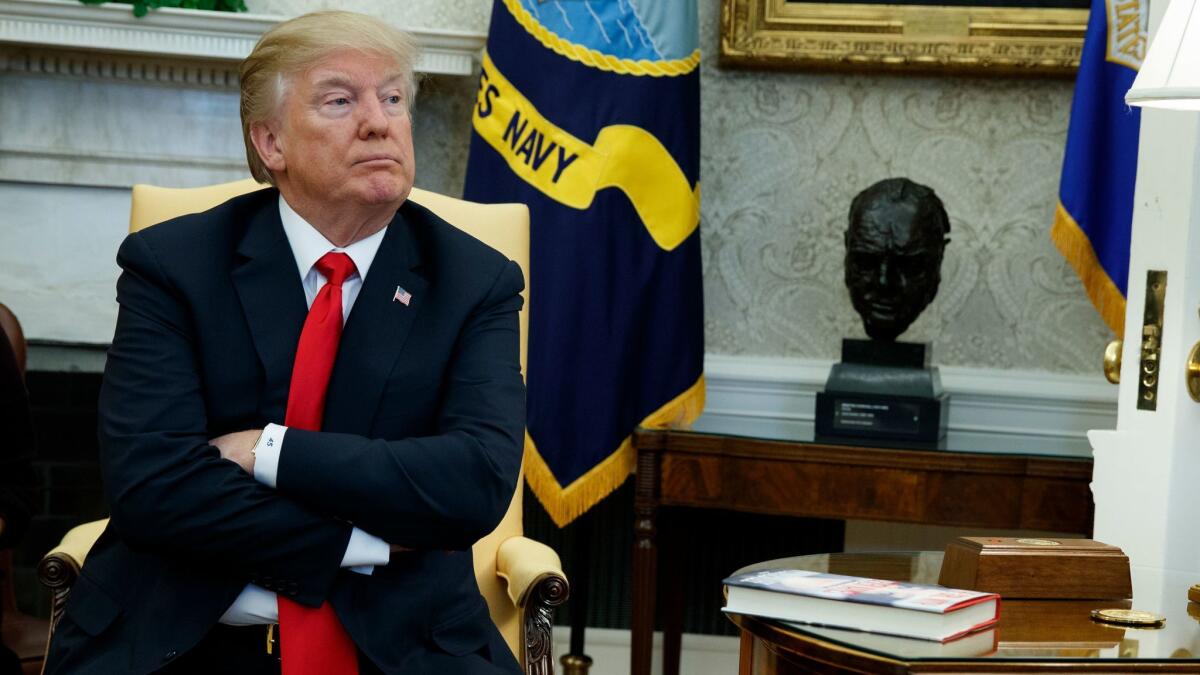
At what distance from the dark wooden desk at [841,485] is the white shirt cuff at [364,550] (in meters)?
1.38

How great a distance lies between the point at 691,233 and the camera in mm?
3219

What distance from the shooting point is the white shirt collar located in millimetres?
1850

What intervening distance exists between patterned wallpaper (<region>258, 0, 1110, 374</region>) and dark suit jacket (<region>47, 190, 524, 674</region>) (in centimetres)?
175

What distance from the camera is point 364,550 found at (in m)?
1.70

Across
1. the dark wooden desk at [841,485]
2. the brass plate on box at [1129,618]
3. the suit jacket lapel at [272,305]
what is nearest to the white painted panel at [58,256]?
the dark wooden desk at [841,485]

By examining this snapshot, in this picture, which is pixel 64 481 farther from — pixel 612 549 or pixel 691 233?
pixel 691 233

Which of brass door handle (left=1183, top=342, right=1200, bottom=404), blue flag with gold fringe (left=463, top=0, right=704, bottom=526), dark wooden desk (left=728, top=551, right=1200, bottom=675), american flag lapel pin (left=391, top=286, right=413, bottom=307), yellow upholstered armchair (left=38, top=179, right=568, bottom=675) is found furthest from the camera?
blue flag with gold fringe (left=463, top=0, right=704, bottom=526)

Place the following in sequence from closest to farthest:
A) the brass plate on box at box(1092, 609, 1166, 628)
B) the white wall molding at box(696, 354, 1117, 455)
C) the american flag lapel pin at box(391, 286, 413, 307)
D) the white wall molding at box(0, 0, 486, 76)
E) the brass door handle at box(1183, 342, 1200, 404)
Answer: the brass plate on box at box(1092, 609, 1166, 628) → the american flag lapel pin at box(391, 286, 413, 307) → the brass door handle at box(1183, 342, 1200, 404) → the white wall molding at box(0, 0, 486, 76) → the white wall molding at box(696, 354, 1117, 455)

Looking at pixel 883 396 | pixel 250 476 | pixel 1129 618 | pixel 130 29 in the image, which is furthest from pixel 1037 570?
pixel 130 29

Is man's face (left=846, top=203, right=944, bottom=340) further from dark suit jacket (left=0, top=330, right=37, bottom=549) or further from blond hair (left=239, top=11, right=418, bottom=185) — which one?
dark suit jacket (left=0, top=330, right=37, bottom=549)

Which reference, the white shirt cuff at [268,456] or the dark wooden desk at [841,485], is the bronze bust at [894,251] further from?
the white shirt cuff at [268,456]

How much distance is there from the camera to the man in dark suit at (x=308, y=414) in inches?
65.9

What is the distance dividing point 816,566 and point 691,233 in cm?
146

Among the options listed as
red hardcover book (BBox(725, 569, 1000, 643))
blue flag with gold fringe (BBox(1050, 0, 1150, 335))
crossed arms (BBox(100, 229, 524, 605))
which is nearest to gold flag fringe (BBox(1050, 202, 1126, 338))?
blue flag with gold fringe (BBox(1050, 0, 1150, 335))
